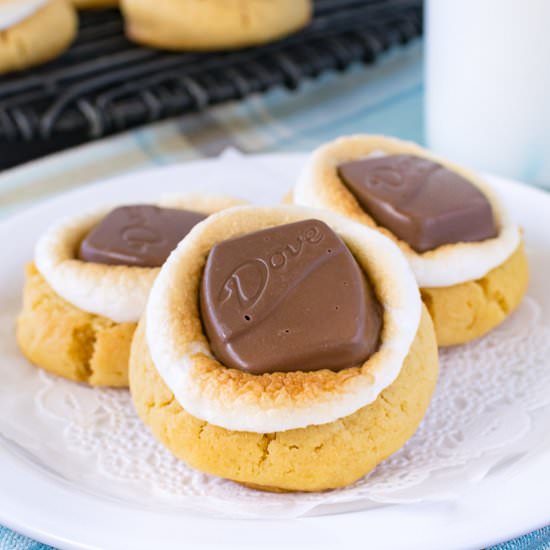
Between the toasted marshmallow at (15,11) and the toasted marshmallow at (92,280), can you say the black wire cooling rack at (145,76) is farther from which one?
the toasted marshmallow at (92,280)

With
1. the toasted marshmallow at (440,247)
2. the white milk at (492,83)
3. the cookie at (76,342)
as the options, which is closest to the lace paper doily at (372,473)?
the cookie at (76,342)

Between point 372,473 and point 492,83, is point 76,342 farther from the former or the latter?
point 492,83

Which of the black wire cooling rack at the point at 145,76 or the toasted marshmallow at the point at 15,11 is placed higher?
the toasted marshmallow at the point at 15,11

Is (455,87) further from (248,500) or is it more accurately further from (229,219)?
(248,500)

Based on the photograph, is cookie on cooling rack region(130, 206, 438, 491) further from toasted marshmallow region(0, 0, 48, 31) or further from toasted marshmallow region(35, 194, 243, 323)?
toasted marshmallow region(0, 0, 48, 31)

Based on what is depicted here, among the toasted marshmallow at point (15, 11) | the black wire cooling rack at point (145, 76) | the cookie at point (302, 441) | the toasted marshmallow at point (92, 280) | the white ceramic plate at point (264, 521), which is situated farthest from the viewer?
the toasted marshmallow at point (15, 11)
